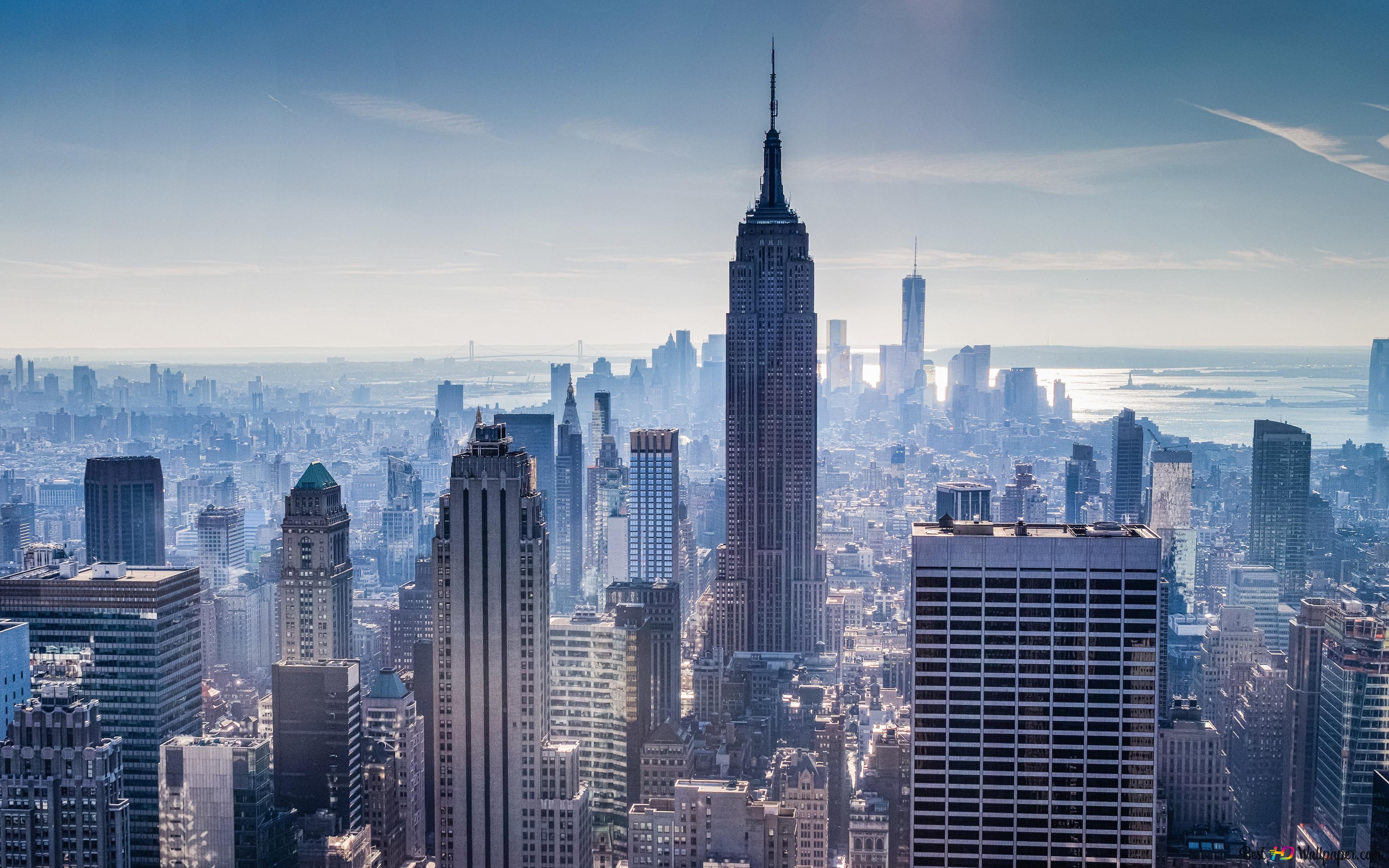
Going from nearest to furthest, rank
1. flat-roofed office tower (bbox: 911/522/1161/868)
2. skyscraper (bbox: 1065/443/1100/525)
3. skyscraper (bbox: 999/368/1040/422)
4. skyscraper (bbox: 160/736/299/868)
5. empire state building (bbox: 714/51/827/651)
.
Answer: flat-roofed office tower (bbox: 911/522/1161/868) < skyscraper (bbox: 160/736/299/868) < skyscraper (bbox: 999/368/1040/422) < skyscraper (bbox: 1065/443/1100/525) < empire state building (bbox: 714/51/827/651)

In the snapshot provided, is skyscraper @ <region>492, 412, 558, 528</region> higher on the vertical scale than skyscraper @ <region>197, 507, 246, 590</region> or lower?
higher

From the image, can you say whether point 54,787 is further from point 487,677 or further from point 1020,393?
point 1020,393

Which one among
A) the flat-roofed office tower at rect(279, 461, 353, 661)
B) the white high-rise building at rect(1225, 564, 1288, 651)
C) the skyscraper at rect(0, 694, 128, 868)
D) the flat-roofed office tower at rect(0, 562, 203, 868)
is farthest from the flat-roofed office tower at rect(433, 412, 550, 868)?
the white high-rise building at rect(1225, 564, 1288, 651)

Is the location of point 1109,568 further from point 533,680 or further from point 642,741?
point 642,741

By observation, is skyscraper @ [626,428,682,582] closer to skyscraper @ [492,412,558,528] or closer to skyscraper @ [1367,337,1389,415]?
skyscraper @ [492,412,558,528]

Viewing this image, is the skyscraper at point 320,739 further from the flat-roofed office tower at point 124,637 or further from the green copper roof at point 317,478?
the green copper roof at point 317,478

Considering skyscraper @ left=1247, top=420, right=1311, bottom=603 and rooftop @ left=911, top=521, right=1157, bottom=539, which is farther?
skyscraper @ left=1247, top=420, right=1311, bottom=603

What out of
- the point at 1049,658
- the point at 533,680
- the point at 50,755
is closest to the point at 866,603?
the point at 533,680
